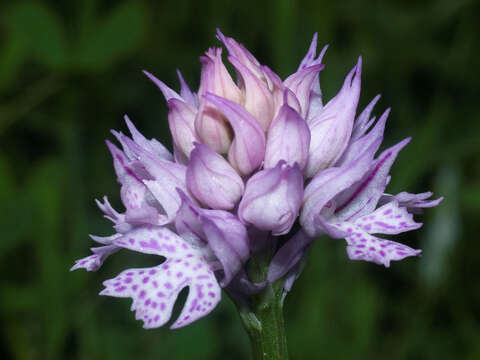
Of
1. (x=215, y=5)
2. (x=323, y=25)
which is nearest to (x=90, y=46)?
(x=215, y=5)

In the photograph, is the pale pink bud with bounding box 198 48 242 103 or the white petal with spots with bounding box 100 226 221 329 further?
the pale pink bud with bounding box 198 48 242 103

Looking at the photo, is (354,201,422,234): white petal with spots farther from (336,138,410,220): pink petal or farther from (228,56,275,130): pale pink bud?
(228,56,275,130): pale pink bud

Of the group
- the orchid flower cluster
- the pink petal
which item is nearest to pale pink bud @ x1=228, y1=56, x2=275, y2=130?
the orchid flower cluster

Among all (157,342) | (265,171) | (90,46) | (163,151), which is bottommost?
(157,342)

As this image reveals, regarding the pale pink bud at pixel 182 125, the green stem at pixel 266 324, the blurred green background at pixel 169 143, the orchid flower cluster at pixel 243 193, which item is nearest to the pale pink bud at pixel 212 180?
the orchid flower cluster at pixel 243 193

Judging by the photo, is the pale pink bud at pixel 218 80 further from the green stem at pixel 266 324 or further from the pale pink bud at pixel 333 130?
the green stem at pixel 266 324

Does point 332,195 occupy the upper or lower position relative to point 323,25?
lower

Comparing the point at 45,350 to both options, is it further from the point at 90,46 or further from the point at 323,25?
the point at 323,25
